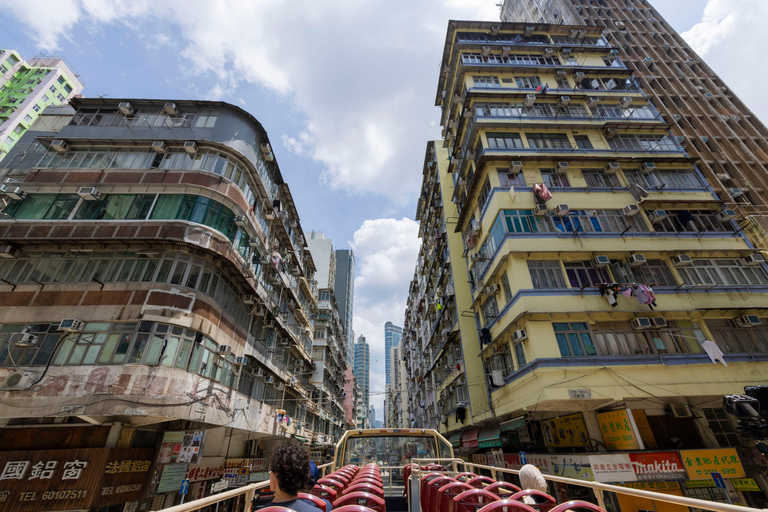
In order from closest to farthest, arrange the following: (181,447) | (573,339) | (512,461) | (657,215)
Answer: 1. (181,447)
2. (573,339)
3. (512,461)
4. (657,215)

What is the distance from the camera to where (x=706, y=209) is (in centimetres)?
1695

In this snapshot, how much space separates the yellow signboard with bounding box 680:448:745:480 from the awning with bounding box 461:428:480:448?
1002cm

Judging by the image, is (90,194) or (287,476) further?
(90,194)

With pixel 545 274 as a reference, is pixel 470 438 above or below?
below

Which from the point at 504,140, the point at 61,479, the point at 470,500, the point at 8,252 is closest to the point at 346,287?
the point at 504,140

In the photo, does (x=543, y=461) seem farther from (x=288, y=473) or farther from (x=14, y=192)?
(x=14, y=192)

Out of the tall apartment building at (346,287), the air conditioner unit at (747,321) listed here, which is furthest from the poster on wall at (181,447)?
the tall apartment building at (346,287)

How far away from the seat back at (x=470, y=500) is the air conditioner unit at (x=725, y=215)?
782 inches

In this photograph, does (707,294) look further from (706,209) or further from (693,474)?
(693,474)

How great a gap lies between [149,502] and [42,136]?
1784 cm

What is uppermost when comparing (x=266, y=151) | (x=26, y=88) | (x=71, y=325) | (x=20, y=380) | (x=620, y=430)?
(x=26, y=88)

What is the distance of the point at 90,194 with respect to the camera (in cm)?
1459

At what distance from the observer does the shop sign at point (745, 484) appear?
1143 cm

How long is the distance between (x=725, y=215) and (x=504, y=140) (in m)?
11.1
